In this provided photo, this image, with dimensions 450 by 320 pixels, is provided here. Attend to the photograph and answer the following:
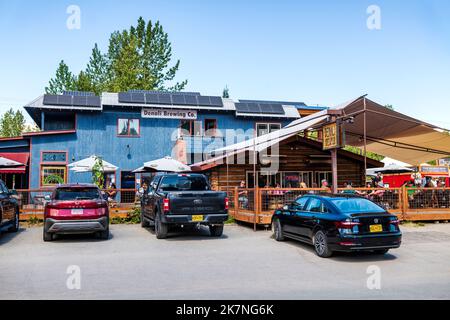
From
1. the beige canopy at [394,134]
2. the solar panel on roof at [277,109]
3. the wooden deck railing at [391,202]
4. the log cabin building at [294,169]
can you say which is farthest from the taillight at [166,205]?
the solar panel on roof at [277,109]

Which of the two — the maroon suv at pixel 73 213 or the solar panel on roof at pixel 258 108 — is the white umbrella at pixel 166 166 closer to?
the maroon suv at pixel 73 213

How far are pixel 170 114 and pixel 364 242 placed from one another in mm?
21416

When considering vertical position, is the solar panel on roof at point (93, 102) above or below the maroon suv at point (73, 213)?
above

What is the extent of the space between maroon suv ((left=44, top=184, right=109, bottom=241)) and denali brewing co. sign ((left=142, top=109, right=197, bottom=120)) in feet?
53.9

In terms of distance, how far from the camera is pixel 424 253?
36.1ft

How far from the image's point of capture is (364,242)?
968cm

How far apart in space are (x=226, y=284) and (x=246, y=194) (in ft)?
33.1

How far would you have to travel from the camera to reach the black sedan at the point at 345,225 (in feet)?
31.9

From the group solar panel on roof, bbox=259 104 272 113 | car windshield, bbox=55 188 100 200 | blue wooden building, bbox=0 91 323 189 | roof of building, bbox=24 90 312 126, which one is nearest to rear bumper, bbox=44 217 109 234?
car windshield, bbox=55 188 100 200

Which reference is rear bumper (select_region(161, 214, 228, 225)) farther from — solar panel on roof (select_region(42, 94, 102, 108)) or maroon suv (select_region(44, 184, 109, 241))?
solar panel on roof (select_region(42, 94, 102, 108))

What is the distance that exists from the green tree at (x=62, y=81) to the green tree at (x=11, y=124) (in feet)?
51.8

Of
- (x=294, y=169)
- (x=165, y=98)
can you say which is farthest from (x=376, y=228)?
(x=165, y=98)

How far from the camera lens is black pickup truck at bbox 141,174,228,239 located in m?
12.9
